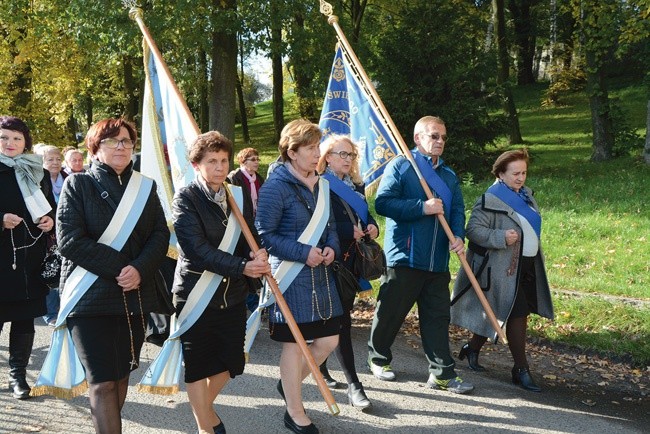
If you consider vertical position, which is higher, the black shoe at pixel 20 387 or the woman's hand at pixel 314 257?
the woman's hand at pixel 314 257

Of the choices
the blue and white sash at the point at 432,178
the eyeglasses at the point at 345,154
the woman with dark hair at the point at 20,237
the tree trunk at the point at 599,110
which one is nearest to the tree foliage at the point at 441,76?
the tree trunk at the point at 599,110

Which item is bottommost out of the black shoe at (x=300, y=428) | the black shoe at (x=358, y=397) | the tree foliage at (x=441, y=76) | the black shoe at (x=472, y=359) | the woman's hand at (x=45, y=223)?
the black shoe at (x=472, y=359)

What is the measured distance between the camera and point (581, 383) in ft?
20.3

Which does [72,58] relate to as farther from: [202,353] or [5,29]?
[202,353]

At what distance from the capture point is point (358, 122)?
6449mm

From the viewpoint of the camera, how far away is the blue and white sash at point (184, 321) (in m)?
4.34

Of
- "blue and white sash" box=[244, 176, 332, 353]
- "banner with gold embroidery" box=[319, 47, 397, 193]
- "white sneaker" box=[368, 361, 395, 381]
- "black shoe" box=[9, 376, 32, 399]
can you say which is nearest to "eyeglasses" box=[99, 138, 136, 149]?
"blue and white sash" box=[244, 176, 332, 353]

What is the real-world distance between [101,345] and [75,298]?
0.94ft

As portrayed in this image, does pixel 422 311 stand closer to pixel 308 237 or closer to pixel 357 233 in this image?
pixel 357 233

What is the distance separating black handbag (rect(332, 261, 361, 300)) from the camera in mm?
4949

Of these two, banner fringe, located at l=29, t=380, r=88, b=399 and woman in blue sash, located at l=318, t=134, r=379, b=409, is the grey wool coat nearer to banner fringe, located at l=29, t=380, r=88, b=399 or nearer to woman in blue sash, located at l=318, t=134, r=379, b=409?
woman in blue sash, located at l=318, t=134, r=379, b=409

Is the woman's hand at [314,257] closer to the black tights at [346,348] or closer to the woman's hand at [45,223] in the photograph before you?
the black tights at [346,348]

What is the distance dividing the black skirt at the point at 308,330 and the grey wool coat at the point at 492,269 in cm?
189

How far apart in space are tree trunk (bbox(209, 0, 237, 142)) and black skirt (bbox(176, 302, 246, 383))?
40.3ft
